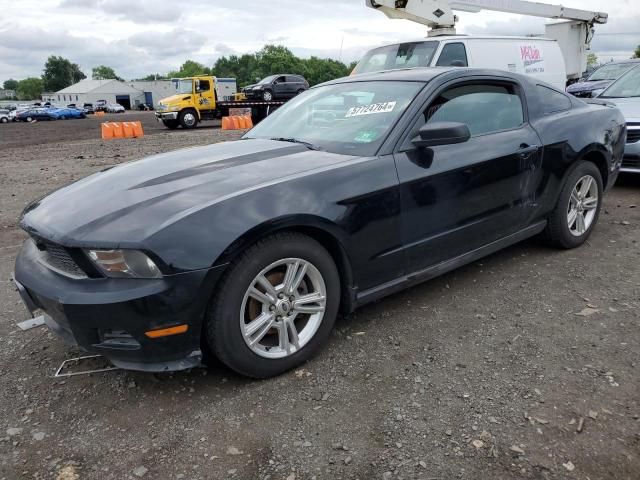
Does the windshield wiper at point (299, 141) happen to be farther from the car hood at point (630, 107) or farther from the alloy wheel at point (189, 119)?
the alloy wheel at point (189, 119)

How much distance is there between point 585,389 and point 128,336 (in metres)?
2.16

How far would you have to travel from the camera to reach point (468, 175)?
3387mm

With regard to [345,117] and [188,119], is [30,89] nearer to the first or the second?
[188,119]

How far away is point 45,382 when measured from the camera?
2.81 metres

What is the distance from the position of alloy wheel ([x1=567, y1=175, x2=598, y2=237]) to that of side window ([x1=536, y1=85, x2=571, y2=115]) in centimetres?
61

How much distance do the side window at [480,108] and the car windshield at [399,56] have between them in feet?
18.6

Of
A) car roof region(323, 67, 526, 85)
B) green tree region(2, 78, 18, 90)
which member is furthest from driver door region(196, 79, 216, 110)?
green tree region(2, 78, 18, 90)

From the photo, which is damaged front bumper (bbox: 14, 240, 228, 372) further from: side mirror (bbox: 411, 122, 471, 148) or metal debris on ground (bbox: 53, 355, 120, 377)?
side mirror (bbox: 411, 122, 471, 148)

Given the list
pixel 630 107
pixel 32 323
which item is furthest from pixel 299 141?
pixel 630 107

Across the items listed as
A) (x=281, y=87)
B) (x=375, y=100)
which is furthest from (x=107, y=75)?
(x=375, y=100)

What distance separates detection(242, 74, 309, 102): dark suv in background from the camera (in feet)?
85.5

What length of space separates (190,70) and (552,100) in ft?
476

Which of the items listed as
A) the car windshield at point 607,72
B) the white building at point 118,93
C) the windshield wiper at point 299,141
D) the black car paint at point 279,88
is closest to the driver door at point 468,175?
the windshield wiper at point 299,141

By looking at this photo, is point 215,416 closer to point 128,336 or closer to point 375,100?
point 128,336
